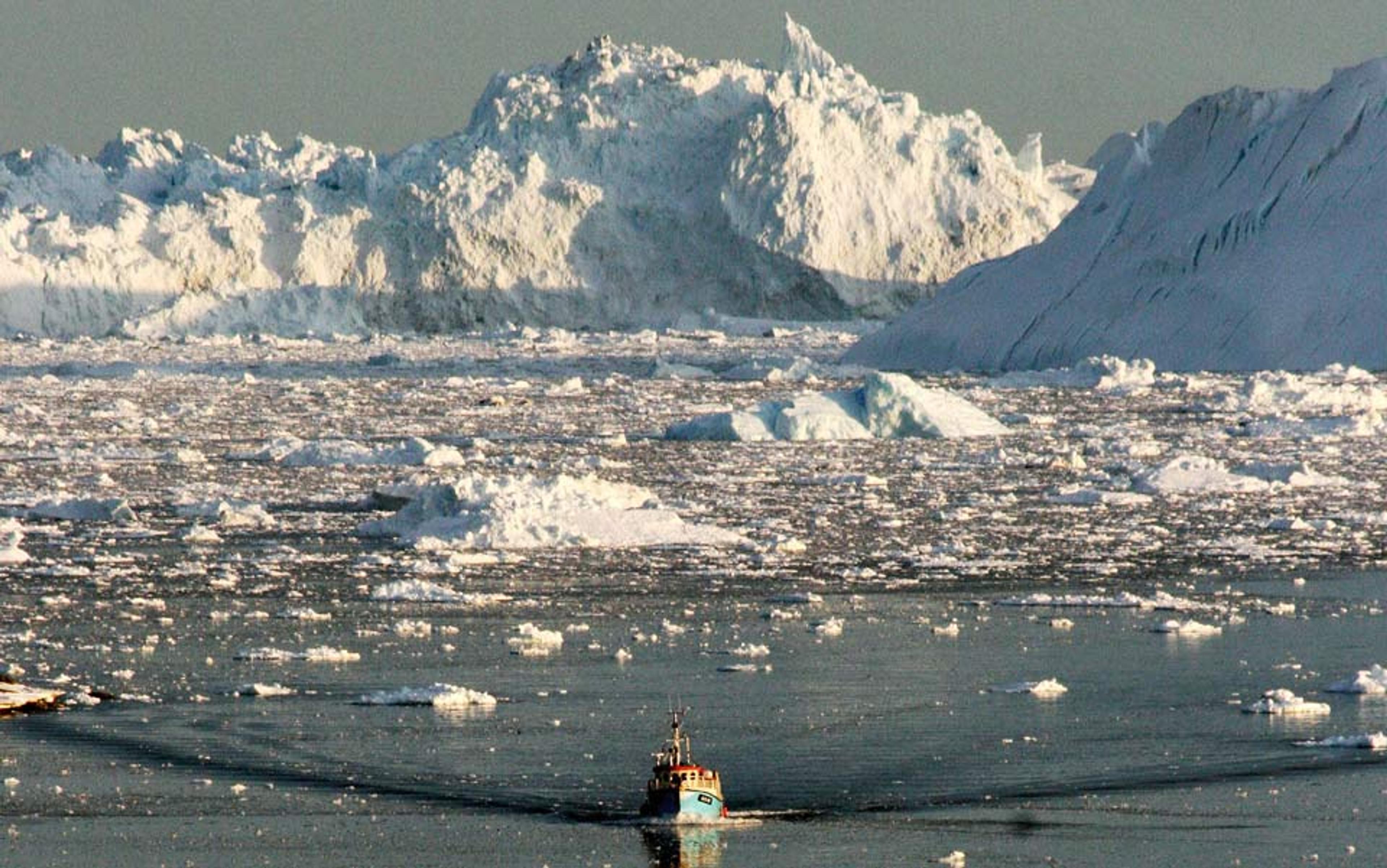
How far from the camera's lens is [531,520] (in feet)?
53.2

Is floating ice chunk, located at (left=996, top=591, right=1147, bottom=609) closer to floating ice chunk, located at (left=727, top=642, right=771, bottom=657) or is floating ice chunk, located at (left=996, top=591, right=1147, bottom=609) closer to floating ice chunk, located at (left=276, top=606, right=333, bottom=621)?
floating ice chunk, located at (left=727, top=642, right=771, bottom=657)

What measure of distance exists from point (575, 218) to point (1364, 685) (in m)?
42.2

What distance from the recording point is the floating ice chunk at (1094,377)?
3256 cm

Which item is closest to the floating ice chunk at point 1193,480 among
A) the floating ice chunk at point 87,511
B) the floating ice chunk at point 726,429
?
the floating ice chunk at point 726,429

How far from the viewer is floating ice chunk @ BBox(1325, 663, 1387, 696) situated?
1061 centimetres

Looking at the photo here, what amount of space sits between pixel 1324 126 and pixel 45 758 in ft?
92.7

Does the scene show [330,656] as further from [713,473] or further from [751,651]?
[713,473]

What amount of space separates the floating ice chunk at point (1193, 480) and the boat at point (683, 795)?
1164 centimetres

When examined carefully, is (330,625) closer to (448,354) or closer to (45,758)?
(45,758)

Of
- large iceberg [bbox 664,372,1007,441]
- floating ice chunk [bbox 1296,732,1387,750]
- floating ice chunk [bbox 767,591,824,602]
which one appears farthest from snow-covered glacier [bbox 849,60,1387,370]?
floating ice chunk [bbox 1296,732,1387,750]

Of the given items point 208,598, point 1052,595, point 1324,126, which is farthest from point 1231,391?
point 208,598

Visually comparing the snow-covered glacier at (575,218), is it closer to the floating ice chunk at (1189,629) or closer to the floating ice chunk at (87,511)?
the floating ice chunk at (87,511)

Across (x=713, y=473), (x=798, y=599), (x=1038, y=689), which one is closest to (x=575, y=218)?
(x=713, y=473)

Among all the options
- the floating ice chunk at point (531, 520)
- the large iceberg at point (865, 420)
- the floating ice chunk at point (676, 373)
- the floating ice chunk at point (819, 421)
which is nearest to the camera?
the floating ice chunk at point (531, 520)
